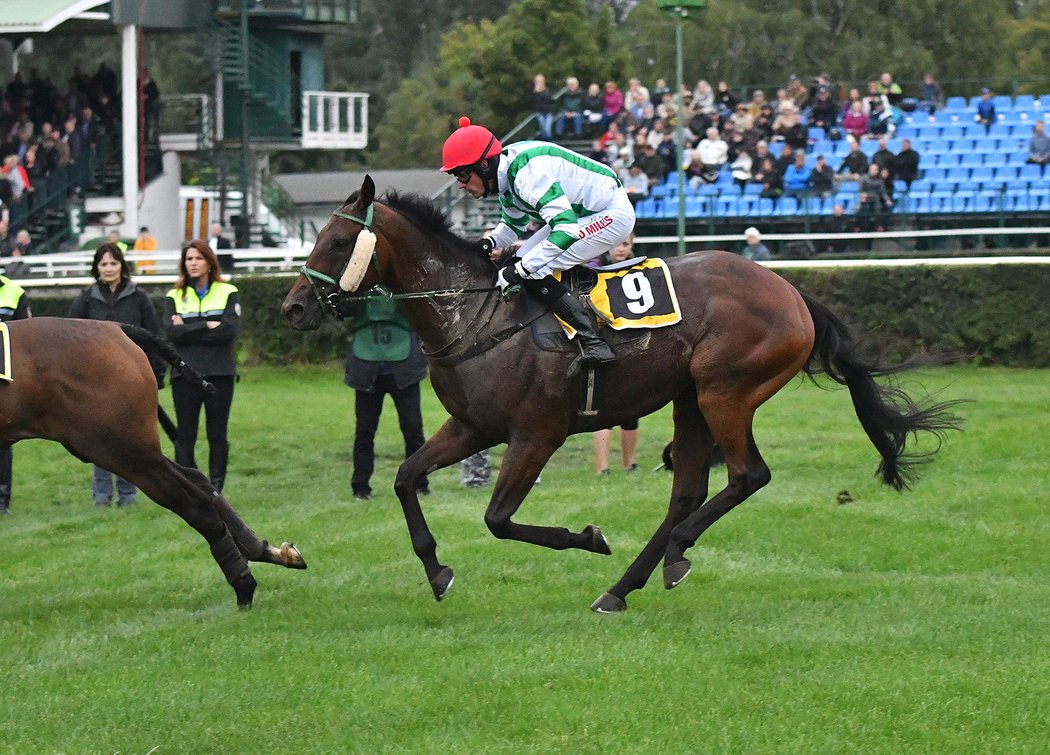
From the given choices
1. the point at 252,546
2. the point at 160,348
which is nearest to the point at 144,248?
the point at 160,348

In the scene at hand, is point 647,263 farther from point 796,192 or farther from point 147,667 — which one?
point 796,192

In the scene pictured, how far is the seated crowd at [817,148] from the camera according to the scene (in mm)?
22688

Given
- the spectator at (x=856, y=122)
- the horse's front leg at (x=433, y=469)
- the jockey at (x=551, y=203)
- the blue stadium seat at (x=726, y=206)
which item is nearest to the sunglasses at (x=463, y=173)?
the jockey at (x=551, y=203)

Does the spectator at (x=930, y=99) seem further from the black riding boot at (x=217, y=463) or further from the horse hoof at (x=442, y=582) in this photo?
the horse hoof at (x=442, y=582)

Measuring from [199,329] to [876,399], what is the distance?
198 inches

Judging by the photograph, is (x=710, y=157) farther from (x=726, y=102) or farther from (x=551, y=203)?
(x=551, y=203)

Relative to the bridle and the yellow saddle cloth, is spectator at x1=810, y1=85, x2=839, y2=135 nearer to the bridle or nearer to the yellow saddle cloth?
the yellow saddle cloth

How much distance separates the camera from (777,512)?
963 centimetres

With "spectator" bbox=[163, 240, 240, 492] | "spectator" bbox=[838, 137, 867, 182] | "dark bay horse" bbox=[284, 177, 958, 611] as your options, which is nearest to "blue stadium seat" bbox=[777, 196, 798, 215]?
"spectator" bbox=[838, 137, 867, 182]

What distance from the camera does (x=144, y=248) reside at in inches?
1083

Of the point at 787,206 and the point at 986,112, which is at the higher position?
the point at 986,112

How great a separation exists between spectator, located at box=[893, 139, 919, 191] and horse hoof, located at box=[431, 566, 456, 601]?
17.0 meters

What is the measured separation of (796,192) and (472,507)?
13.9 meters

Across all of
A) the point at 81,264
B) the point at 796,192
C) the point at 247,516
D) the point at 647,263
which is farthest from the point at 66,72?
the point at 647,263
